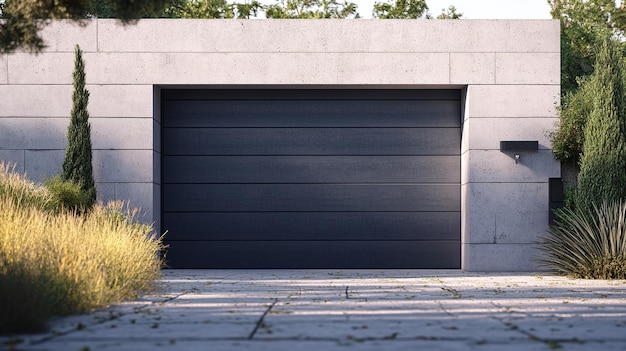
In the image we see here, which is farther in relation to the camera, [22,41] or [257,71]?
[257,71]

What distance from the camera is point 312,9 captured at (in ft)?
94.2

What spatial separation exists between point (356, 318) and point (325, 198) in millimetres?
7708

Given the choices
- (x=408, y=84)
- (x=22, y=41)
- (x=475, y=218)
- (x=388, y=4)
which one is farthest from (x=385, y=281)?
(x=388, y=4)

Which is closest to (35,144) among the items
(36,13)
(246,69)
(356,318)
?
(246,69)

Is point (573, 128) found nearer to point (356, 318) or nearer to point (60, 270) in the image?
point (356, 318)

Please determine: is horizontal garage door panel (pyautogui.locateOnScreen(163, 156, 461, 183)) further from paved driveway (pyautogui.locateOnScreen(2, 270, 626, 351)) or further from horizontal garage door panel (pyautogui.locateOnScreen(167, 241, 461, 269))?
paved driveway (pyautogui.locateOnScreen(2, 270, 626, 351))

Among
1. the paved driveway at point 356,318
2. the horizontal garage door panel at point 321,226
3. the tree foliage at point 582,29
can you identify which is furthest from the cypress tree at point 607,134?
the tree foliage at point 582,29

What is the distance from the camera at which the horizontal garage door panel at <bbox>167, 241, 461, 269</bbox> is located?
14227 millimetres

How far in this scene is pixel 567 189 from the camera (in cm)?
1371

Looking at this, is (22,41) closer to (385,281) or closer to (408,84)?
(385,281)

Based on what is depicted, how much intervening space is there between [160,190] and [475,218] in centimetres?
504

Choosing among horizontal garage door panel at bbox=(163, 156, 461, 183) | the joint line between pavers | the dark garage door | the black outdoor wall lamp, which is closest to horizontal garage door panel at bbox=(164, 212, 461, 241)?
the dark garage door

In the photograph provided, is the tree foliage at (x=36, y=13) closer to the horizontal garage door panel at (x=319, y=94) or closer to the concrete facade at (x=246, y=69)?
the concrete facade at (x=246, y=69)

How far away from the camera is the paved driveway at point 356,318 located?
5152 mm
